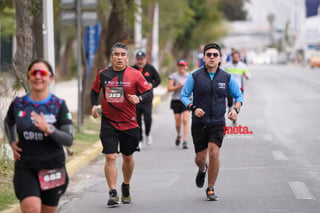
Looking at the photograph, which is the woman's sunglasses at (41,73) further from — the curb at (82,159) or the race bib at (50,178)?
the curb at (82,159)

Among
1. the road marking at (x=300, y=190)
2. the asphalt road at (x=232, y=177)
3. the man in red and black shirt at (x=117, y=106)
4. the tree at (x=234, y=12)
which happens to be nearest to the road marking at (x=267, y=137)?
the asphalt road at (x=232, y=177)

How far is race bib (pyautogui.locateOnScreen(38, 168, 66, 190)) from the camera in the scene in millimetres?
6133

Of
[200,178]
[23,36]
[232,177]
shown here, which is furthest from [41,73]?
[23,36]

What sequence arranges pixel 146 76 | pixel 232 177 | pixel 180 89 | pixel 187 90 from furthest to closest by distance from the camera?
pixel 180 89 < pixel 146 76 < pixel 232 177 < pixel 187 90

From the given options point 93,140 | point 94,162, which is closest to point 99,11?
point 93,140

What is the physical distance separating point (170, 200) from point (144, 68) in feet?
18.1

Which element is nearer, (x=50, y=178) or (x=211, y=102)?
(x=50, y=178)

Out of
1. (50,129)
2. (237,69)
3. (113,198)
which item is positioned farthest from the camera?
(237,69)

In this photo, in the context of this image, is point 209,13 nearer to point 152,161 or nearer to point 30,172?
point 152,161

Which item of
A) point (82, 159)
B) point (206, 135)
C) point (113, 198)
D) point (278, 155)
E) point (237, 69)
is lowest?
point (278, 155)

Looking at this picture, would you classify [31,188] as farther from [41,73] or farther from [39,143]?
[41,73]

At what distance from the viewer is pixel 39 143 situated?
613cm

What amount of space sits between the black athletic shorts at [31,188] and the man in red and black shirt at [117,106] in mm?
2341

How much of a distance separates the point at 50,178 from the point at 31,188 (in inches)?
8.0
